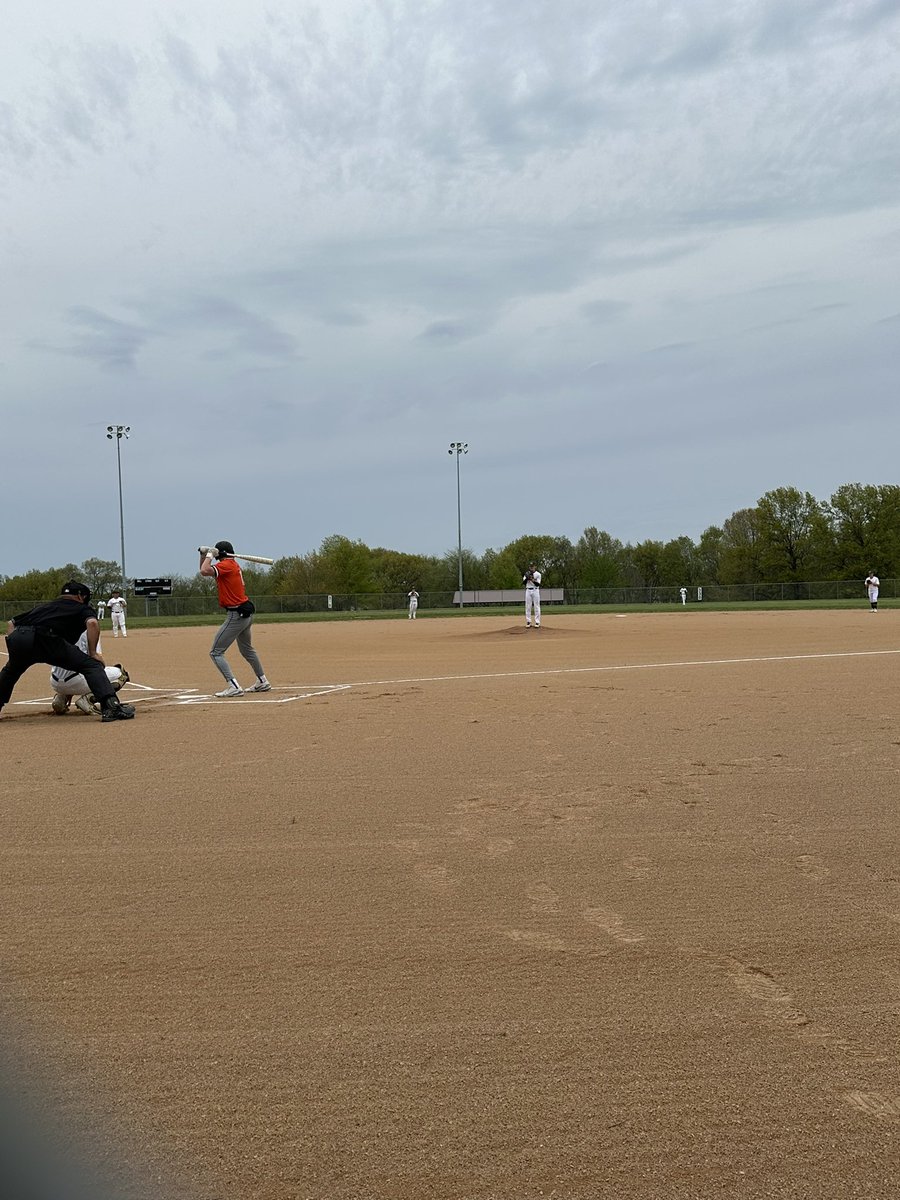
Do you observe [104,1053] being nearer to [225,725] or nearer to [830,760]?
[830,760]

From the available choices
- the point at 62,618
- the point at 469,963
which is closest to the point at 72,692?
the point at 62,618

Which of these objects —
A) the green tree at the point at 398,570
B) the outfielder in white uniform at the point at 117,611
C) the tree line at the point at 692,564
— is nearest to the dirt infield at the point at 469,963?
the outfielder in white uniform at the point at 117,611

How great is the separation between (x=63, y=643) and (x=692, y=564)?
113m

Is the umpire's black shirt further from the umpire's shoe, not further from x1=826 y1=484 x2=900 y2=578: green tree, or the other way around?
x1=826 y1=484 x2=900 y2=578: green tree

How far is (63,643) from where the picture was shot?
9.59 metres

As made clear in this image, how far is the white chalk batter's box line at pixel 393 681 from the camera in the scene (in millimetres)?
11711

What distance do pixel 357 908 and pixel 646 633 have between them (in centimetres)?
2414

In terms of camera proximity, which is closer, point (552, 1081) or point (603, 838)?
point (552, 1081)

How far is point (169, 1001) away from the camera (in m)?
3.21

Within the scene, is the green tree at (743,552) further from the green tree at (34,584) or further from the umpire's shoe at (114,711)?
the umpire's shoe at (114,711)

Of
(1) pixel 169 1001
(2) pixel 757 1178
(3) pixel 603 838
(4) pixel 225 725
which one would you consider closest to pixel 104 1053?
(1) pixel 169 1001

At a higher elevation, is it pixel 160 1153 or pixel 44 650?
pixel 44 650

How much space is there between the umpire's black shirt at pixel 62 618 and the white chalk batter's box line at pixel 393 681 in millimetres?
1942

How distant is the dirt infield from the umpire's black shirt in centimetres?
208
